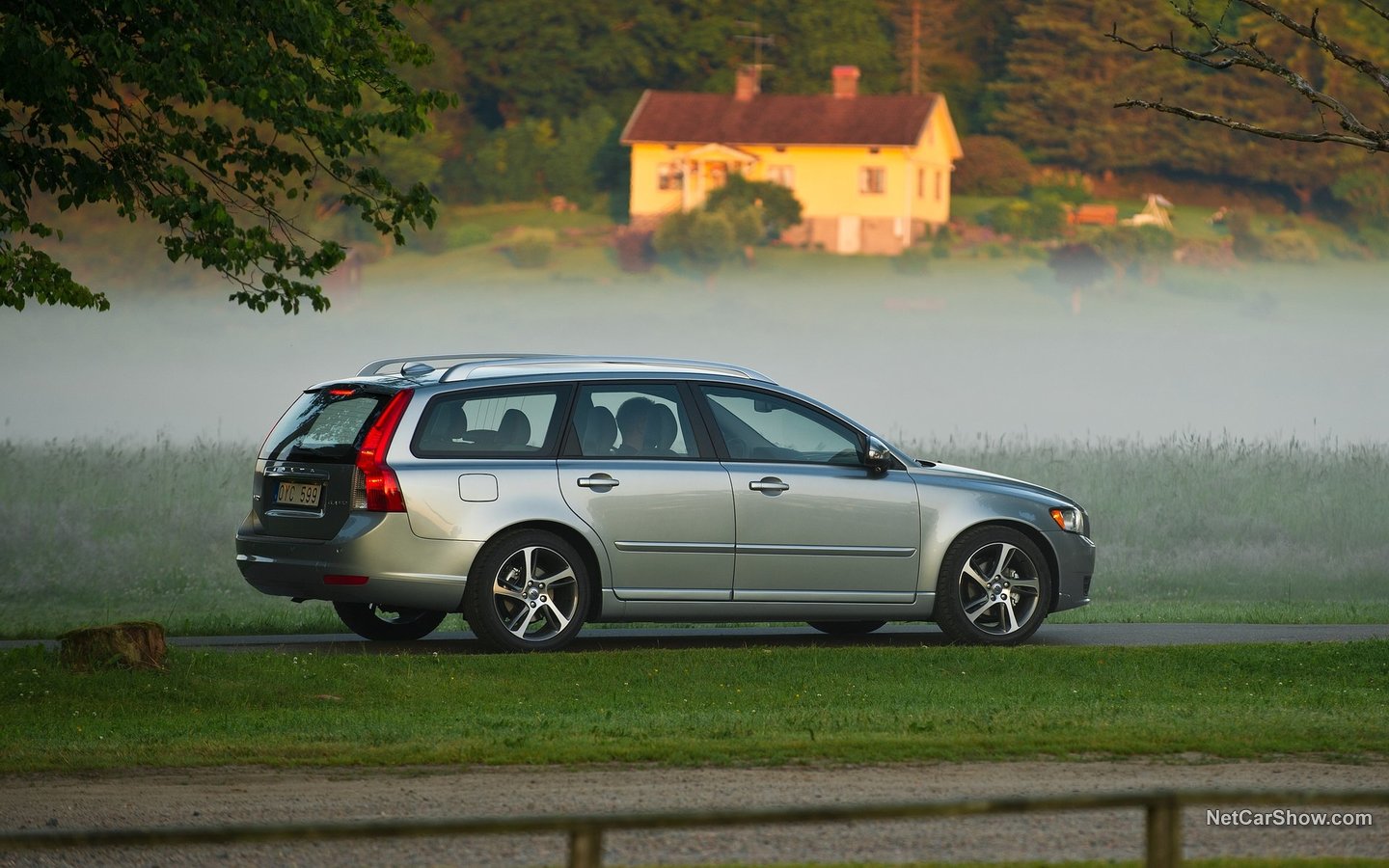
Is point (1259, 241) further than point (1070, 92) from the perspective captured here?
Yes

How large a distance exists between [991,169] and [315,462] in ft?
166

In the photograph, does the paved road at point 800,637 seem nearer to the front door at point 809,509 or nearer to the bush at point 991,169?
the front door at point 809,509

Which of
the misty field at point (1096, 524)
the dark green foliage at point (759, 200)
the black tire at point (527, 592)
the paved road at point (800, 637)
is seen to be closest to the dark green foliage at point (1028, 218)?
the dark green foliage at point (759, 200)

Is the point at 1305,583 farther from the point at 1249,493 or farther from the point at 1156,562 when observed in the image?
the point at 1249,493

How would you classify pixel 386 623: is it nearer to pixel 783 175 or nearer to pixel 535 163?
pixel 783 175

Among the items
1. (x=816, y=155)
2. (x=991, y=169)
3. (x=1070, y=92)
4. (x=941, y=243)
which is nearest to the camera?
(x=816, y=155)

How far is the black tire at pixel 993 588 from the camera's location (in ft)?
44.0

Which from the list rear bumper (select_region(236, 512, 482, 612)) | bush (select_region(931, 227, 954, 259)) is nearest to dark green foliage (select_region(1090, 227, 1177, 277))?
bush (select_region(931, 227, 954, 259))

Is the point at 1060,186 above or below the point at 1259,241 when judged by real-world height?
above

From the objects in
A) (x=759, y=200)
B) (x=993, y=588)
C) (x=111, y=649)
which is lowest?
(x=111, y=649)

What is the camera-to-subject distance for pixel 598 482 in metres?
12.7

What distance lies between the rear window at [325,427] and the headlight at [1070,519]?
14.5 feet

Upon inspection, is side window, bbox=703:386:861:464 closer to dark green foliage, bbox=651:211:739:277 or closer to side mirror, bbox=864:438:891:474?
side mirror, bbox=864:438:891:474

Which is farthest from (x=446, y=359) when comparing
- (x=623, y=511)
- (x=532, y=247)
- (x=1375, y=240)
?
(x=1375, y=240)
